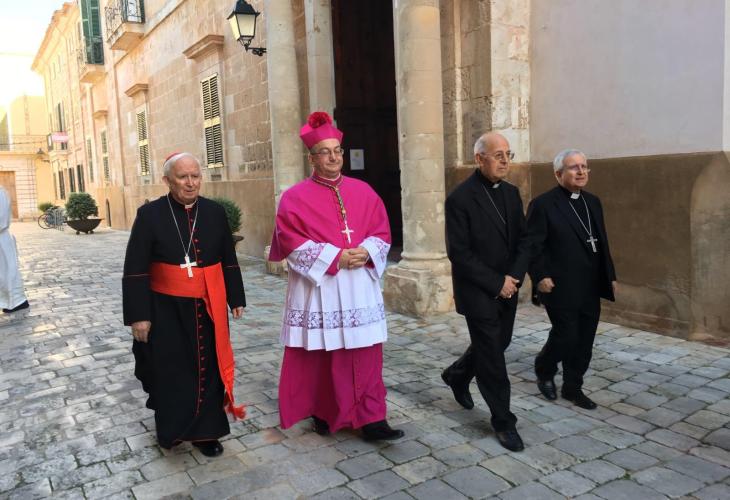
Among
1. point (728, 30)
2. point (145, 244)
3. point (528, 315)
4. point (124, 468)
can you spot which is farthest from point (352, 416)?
point (728, 30)

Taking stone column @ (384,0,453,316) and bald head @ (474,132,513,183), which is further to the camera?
stone column @ (384,0,453,316)

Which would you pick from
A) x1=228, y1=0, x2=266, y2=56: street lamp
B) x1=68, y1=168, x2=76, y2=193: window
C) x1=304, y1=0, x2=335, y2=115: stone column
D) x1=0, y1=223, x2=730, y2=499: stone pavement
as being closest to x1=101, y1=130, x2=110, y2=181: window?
x1=68, y1=168, x2=76, y2=193: window

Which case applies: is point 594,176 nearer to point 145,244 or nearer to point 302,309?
point 302,309

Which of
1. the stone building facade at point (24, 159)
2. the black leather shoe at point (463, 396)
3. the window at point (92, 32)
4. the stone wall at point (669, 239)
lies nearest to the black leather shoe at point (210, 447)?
the black leather shoe at point (463, 396)

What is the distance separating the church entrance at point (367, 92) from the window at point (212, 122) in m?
4.13

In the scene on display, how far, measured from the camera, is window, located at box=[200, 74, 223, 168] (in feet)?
44.4

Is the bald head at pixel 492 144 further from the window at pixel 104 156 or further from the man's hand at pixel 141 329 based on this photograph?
the window at pixel 104 156

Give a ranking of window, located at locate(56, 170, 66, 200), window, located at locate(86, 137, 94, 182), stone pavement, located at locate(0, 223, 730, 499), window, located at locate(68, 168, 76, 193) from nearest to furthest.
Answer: stone pavement, located at locate(0, 223, 730, 499)
window, located at locate(86, 137, 94, 182)
window, located at locate(68, 168, 76, 193)
window, located at locate(56, 170, 66, 200)

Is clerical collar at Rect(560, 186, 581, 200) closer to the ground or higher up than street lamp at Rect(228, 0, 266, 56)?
closer to the ground

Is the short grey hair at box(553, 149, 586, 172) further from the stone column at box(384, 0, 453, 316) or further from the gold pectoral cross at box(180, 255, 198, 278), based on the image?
the stone column at box(384, 0, 453, 316)

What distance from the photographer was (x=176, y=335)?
11.5ft

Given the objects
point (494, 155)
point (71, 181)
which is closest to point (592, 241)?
point (494, 155)

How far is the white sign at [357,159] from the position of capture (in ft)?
34.2

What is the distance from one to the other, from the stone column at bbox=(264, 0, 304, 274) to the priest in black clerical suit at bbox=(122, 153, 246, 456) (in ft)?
20.8
